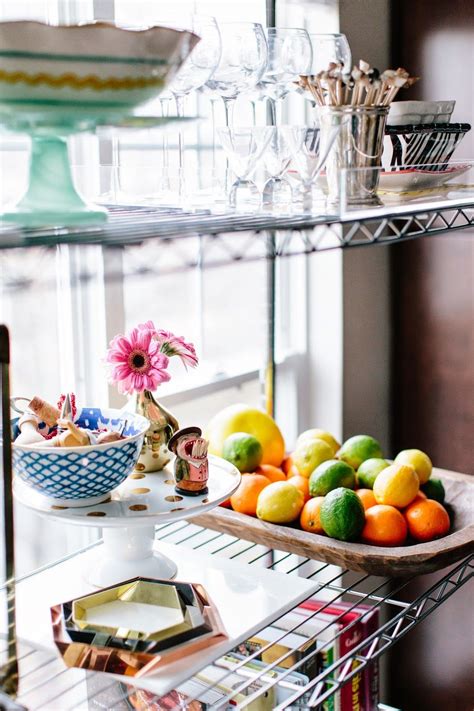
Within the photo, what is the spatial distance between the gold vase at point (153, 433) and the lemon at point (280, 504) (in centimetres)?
22

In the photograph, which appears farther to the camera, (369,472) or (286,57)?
(369,472)

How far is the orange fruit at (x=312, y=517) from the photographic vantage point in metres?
1.43

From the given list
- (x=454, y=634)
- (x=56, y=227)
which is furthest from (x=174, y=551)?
(x=454, y=634)

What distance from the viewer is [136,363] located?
1305 mm

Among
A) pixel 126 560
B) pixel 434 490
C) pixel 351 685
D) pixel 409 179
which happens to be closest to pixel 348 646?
pixel 351 685

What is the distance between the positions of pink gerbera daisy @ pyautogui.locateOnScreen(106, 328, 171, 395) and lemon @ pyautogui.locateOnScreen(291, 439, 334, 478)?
38 cm

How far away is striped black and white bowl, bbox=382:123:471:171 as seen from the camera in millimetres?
1457

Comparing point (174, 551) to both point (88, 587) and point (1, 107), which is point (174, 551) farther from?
point (1, 107)

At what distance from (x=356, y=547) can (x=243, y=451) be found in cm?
28

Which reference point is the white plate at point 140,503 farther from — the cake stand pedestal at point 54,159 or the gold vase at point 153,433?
the cake stand pedestal at point 54,159

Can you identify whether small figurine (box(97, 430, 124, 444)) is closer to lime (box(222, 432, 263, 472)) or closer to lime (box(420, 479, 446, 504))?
lime (box(222, 432, 263, 472))

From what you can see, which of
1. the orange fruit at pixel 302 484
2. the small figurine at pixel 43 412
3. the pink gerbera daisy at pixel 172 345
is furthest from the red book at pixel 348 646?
the small figurine at pixel 43 412

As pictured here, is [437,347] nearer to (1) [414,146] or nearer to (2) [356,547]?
(1) [414,146]

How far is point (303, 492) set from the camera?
59.9 inches
